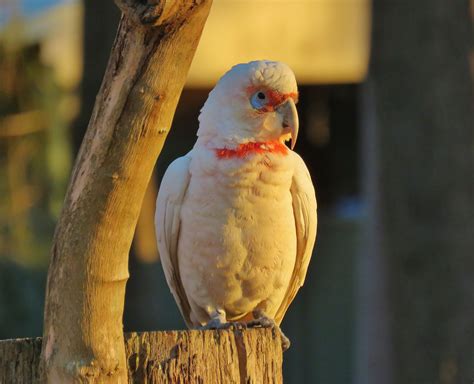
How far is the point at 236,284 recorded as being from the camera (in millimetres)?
3984

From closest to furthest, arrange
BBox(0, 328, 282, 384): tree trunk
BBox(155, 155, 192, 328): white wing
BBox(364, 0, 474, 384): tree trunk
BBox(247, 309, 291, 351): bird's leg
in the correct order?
BBox(0, 328, 282, 384): tree trunk
BBox(247, 309, 291, 351): bird's leg
BBox(155, 155, 192, 328): white wing
BBox(364, 0, 474, 384): tree trunk

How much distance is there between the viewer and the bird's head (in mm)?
3846

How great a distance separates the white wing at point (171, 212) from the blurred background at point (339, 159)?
3.33 m

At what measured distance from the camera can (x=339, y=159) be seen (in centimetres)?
1118

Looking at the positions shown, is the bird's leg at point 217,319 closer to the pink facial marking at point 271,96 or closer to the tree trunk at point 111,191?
the pink facial marking at point 271,96

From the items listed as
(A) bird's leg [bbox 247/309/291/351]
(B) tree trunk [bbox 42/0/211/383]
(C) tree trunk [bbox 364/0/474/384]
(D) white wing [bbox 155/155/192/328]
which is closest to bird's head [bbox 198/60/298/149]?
(D) white wing [bbox 155/155/192/328]

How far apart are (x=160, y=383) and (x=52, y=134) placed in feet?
22.4

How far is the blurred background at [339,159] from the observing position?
7.20 metres

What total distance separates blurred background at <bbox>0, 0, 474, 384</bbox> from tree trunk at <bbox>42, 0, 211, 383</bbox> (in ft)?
15.2

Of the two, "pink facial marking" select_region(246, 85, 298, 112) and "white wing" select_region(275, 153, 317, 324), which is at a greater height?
"pink facial marking" select_region(246, 85, 298, 112)

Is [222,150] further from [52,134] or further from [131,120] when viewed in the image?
[52,134]

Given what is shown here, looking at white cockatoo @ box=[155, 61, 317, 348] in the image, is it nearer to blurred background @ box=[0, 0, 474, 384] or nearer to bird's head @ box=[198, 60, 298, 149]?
bird's head @ box=[198, 60, 298, 149]

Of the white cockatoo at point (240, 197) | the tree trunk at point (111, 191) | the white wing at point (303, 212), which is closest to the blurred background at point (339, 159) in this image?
the white wing at point (303, 212)

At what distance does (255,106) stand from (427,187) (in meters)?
3.60
